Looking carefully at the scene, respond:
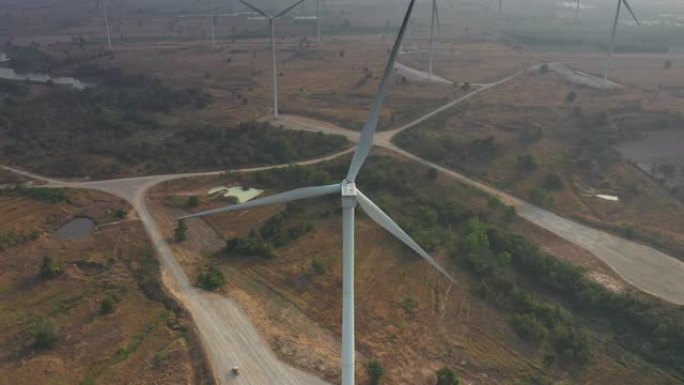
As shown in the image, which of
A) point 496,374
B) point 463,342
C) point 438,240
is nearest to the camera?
point 496,374

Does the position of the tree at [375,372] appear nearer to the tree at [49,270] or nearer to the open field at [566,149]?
the tree at [49,270]

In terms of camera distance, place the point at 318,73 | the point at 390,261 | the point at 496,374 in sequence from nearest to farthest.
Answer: the point at 496,374, the point at 390,261, the point at 318,73

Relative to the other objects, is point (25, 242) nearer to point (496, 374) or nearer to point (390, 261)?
point (390, 261)

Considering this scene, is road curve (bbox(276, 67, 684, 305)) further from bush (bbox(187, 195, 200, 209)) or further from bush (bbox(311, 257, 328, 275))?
bush (bbox(187, 195, 200, 209))

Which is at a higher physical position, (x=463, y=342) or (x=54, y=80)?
(x=54, y=80)

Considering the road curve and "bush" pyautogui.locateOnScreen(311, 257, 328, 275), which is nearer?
the road curve

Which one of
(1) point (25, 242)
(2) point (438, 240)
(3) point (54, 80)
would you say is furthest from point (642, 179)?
(3) point (54, 80)

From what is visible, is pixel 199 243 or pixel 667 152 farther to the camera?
pixel 667 152

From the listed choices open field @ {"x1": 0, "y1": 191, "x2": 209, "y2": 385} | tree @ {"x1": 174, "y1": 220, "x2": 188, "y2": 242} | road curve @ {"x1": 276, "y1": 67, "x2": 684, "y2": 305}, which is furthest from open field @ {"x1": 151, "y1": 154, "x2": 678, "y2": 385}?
open field @ {"x1": 0, "y1": 191, "x2": 209, "y2": 385}
